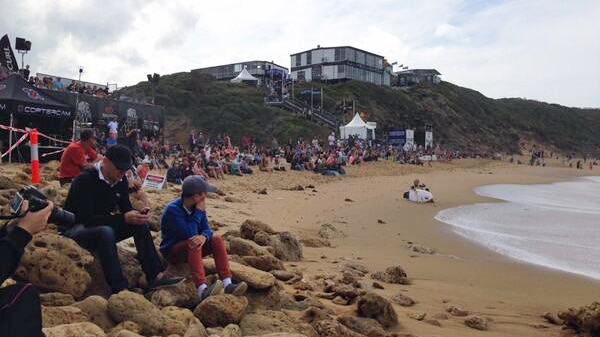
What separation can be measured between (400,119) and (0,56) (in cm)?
4410

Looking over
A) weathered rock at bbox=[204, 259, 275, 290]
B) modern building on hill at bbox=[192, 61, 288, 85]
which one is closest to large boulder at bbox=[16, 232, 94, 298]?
weathered rock at bbox=[204, 259, 275, 290]

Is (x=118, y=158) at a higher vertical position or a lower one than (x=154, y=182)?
higher

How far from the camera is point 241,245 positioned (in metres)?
6.22

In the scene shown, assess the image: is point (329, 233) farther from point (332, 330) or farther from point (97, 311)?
point (97, 311)

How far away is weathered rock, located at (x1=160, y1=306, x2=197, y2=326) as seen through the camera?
13.2ft

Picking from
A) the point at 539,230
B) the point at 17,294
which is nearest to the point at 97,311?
the point at 17,294

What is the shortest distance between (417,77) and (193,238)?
81420mm

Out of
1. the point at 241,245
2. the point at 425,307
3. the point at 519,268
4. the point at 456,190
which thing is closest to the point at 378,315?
the point at 425,307

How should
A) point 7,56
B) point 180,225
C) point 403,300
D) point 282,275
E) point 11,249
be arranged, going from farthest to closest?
point 7,56 → point 282,275 → point 403,300 → point 180,225 → point 11,249

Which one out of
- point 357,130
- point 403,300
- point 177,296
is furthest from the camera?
point 357,130

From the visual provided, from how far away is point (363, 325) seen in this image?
4.72 m

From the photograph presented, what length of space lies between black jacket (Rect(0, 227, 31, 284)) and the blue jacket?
7.63ft

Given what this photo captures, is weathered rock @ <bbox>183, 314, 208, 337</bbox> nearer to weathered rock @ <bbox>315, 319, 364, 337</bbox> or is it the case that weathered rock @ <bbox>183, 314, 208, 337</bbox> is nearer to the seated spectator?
weathered rock @ <bbox>315, 319, 364, 337</bbox>

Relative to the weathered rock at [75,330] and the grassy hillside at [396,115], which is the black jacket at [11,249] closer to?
the weathered rock at [75,330]
